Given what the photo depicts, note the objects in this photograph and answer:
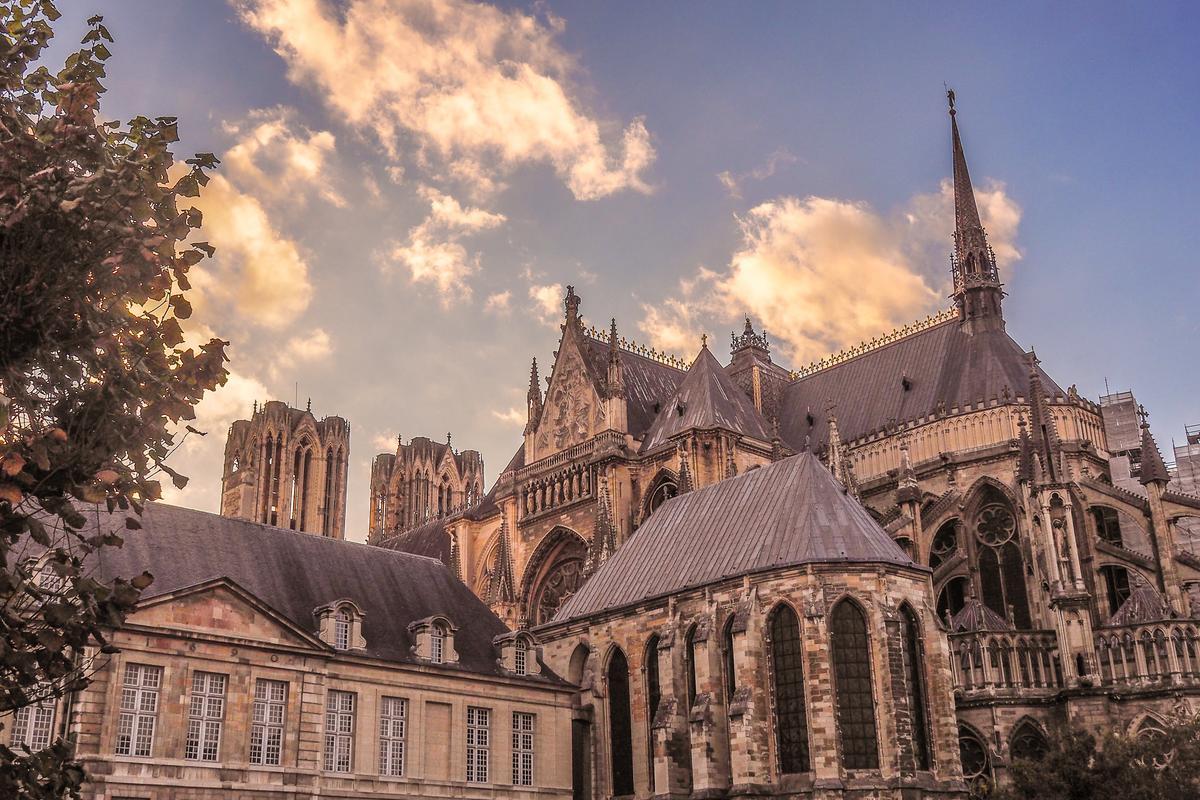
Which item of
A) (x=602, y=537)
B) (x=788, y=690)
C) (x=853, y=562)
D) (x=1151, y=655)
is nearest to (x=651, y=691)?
(x=788, y=690)

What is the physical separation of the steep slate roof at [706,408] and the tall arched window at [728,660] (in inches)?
Answer: 538

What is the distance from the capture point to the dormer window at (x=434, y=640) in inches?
1313

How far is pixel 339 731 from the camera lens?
30766 mm

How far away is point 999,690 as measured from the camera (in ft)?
112

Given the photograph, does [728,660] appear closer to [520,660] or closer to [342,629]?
[520,660]

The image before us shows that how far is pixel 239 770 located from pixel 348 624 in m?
4.93

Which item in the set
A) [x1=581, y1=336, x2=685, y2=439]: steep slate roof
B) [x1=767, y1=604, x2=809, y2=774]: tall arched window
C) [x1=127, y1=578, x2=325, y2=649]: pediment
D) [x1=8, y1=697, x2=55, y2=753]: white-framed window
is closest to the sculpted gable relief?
[x1=581, y1=336, x2=685, y2=439]: steep slate roof

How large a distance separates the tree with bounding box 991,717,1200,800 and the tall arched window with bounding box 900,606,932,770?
2784 millimetres

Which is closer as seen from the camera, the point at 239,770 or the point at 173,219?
the point at 173,219

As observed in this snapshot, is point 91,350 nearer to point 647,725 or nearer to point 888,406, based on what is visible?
point 647,725

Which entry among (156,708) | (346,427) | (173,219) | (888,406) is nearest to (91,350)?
(173,219)

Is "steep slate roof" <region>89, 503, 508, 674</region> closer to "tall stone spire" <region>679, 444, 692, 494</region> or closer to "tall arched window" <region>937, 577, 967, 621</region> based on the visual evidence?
"tall stone spire" <region>679, 444, 692, 494</region>

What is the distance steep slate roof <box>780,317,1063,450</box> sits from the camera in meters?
45.3

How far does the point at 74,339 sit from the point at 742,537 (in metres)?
26.9
